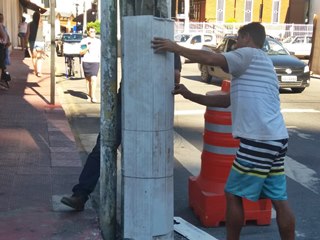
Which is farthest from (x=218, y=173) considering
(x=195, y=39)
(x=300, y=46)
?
(x=300, y=46)

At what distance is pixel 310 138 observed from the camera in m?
9.17

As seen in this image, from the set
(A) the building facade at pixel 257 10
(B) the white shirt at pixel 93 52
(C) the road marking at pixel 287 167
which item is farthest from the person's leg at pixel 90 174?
(A) the building facade at pixel 257 10

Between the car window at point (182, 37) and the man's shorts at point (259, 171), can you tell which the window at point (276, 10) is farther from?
the man's shorts at point (259, 171)

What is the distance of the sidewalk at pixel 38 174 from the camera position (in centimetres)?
444

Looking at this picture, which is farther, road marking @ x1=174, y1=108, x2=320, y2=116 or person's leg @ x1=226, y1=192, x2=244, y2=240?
road marking @ x1=174, y1=108, x2=320, y2=116

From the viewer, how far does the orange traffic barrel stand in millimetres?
4879

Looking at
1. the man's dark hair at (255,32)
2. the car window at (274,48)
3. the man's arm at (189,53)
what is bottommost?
the car window at (274,48)

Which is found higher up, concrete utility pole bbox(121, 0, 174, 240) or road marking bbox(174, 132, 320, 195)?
concrete utility pole bbox(121, 0, 174, 240)

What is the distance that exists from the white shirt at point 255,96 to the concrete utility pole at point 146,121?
1.63 feet

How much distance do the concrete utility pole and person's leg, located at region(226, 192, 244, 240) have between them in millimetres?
464

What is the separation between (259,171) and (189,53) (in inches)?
39.1

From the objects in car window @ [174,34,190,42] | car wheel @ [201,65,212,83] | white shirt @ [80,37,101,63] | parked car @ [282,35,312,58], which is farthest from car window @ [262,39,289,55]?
parked car @ [282,35,312,58]

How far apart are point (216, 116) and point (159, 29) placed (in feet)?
5.07

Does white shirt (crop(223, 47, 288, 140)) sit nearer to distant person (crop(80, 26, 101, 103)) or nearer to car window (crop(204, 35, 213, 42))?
distant person (crop(80, 26, 101, 103))
